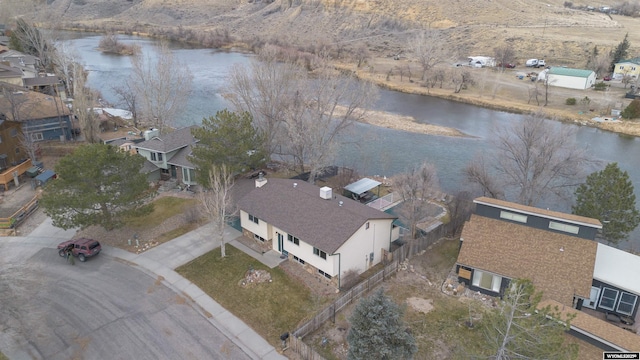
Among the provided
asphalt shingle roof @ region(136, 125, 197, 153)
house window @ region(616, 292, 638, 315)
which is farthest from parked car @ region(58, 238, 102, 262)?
house window @ region(616, 292, 638, 315)

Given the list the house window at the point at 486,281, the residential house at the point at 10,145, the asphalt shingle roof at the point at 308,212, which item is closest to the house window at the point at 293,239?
the asphalt shingle roof at the point at 308,212

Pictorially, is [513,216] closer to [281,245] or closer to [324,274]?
[324,274]

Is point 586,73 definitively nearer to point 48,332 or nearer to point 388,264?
point 388,264

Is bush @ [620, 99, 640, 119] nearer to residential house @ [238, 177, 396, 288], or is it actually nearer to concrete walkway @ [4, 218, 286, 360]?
residential house @ [238, 177, 396, 288]

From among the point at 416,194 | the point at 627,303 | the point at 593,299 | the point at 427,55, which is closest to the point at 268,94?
the point at 416,194

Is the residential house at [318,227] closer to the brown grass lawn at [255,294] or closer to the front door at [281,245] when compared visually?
the front door at [281,245]

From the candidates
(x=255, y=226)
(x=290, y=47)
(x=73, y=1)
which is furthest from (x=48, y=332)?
(x=73, y=1)
